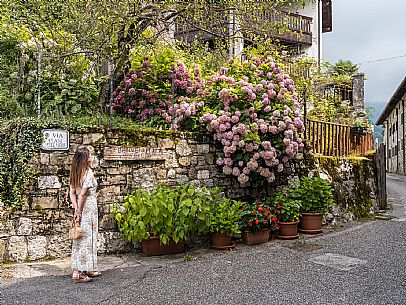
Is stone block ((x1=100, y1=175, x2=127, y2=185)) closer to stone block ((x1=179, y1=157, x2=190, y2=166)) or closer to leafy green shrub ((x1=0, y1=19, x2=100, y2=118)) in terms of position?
stone block ((x1=179, y1=157, x2=190, y2=166))

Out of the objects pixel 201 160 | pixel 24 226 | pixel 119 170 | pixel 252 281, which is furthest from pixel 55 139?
pixel 252 281

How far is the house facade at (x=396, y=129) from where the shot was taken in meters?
25.0

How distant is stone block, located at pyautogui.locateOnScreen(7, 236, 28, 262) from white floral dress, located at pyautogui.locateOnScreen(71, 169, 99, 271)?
1080 mm

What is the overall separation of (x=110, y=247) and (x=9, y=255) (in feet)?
4.20

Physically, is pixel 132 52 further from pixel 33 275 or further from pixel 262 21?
pixel 33 275

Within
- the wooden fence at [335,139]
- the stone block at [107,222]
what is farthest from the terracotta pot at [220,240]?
the wooden fence at [335,139]

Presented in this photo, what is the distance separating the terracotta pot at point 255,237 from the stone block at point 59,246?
265 cm

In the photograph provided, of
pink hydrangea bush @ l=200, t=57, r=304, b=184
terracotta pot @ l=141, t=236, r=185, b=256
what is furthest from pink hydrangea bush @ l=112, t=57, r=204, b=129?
terracotta pot @ l=141, t=236, r=185, b=256

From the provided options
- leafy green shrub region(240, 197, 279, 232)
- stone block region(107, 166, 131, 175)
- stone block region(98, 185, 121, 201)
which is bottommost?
leafy green shrub region(240, 197, 279, 232)

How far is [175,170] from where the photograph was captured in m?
6.36

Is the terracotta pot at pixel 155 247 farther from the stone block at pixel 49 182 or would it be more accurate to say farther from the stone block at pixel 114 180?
the stone block at pixel 49 182

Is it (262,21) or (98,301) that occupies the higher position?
(262,21)

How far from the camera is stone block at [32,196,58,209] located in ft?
17.4

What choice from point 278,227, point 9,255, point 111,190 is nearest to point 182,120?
point 111,190
